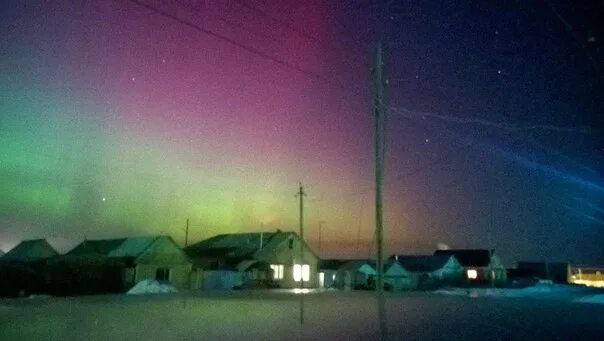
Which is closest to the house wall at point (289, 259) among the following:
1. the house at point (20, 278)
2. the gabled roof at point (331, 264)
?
the gabled roof at point (331, 264)

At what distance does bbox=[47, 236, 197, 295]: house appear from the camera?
5206 centimetres

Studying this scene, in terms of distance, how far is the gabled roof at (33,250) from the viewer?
75.8 meters

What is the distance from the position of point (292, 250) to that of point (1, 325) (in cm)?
5316

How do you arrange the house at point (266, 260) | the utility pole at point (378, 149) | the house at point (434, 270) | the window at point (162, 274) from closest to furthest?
the utility pole at point (378, 149), the window at point (162, 274), the house at point (266, 260), the house at point (434, 270)

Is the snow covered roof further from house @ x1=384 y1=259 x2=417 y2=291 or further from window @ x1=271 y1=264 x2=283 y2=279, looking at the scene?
house @ x1=384 y1=259 x2=417 y2=291

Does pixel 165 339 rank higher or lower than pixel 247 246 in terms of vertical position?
lower

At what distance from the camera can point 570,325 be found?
2308 cm

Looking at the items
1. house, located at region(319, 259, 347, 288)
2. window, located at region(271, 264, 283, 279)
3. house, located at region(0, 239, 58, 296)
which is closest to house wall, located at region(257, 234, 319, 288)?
window, located at region(271, 264, 283, 279)

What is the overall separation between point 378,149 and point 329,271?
218 ft

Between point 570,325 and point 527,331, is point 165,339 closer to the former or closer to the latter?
point 527,331

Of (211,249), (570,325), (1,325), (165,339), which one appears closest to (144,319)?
(1,325)

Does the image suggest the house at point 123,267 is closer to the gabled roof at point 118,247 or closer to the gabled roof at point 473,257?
the gabled roof at point 118,247

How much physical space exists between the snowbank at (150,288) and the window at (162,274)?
576cm

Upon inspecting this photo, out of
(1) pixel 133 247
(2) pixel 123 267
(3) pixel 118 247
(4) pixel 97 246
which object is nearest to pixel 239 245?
(3) pixel 118 247
